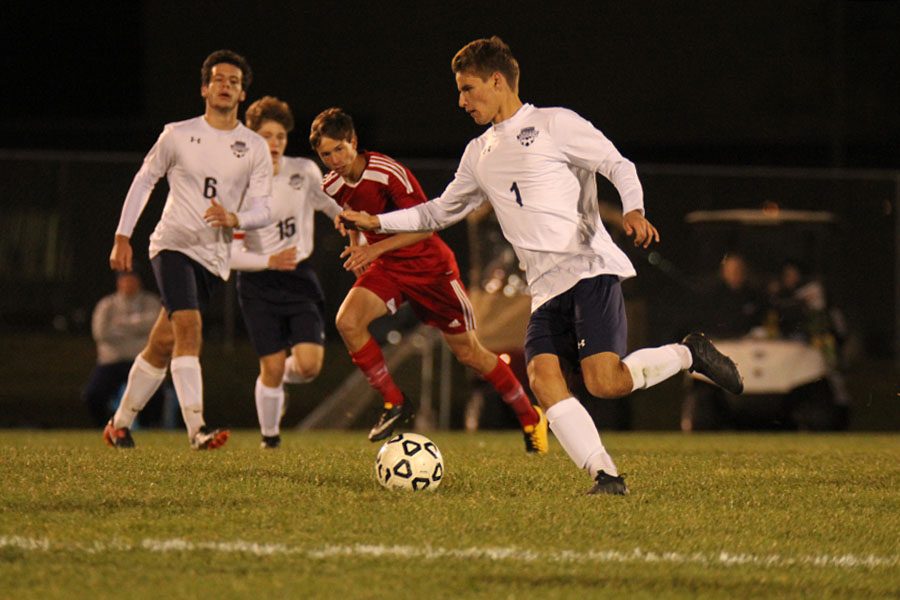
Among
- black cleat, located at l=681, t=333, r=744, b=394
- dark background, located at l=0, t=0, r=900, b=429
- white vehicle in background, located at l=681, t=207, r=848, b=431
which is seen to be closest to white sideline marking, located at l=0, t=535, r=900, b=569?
black cleat, located at l=681, t=333, r=744, b=394

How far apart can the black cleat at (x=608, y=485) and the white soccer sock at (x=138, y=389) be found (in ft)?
11.4

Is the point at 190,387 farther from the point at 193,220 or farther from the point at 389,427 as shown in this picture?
the point at 389,427

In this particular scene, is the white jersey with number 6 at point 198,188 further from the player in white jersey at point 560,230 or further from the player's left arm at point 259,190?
the player in white jersey at point 560,230

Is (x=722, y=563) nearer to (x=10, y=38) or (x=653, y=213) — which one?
(x=653, y=213)

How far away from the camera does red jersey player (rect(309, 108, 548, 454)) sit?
28.1 ft

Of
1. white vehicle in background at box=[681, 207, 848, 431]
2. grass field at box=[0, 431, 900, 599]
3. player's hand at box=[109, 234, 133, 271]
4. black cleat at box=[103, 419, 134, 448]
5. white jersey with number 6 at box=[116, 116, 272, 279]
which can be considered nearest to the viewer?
grass field at box=[0, 431, 900, 599]

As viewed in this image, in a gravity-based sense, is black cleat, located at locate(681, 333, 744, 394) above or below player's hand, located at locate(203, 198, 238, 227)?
below

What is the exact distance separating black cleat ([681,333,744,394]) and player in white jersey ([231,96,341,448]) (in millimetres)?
3580

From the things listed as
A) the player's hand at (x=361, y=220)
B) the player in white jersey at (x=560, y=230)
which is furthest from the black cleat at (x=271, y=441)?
the player in white jersey at (x=560, y=230)

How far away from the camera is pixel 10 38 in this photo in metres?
32.5

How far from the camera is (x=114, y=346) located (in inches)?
523

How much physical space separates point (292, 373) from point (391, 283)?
1.65m

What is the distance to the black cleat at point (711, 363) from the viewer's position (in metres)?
6.71

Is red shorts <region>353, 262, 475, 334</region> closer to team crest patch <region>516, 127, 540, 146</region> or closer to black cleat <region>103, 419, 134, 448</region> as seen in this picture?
black cleat <region>103, 419, 134, 448</region>
